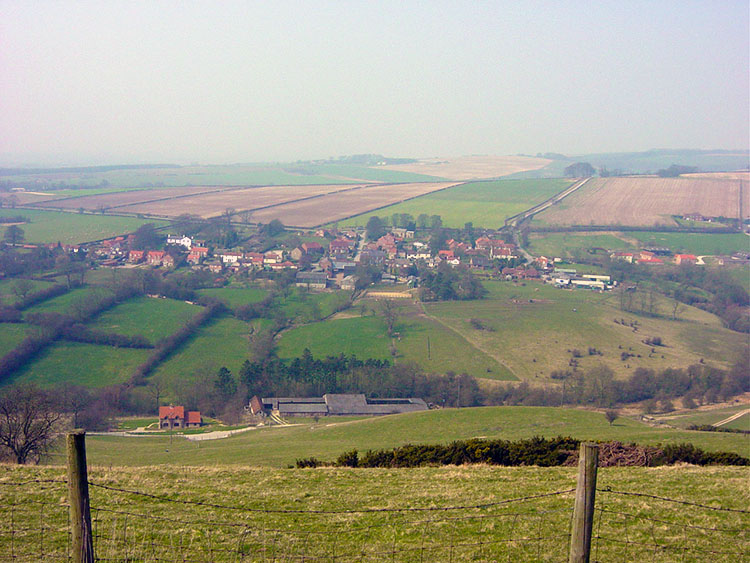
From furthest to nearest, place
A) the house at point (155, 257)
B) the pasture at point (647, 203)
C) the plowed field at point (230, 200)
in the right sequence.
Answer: the plowed field at point (230, 200) → the pasture at point (647, 203) → the house at point (155, 257)

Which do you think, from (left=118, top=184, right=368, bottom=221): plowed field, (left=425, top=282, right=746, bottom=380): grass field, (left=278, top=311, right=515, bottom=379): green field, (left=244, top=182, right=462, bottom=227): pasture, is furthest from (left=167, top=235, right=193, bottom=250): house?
(left=425, top=282, right=746, bottom=380): grass field

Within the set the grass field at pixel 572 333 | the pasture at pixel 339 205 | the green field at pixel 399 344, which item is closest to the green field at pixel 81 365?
the green field at pixel 399 344

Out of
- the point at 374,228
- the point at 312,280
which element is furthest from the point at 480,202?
the point at 312,280

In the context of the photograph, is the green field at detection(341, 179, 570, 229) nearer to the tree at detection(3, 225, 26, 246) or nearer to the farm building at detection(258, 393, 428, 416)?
the tree at detection(3, 225, 26, 246)

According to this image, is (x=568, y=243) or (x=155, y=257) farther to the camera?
(x=568, y=243)

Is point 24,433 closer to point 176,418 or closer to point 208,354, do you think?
point 176,418

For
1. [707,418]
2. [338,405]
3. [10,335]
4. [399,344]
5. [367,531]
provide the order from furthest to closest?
[399,344] → [10,335] → [338,405] → [707,418] → [367,531]

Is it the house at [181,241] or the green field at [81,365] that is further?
the house at [181,241]

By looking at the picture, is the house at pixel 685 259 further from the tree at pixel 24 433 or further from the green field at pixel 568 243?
the tree at pixel 24 433
